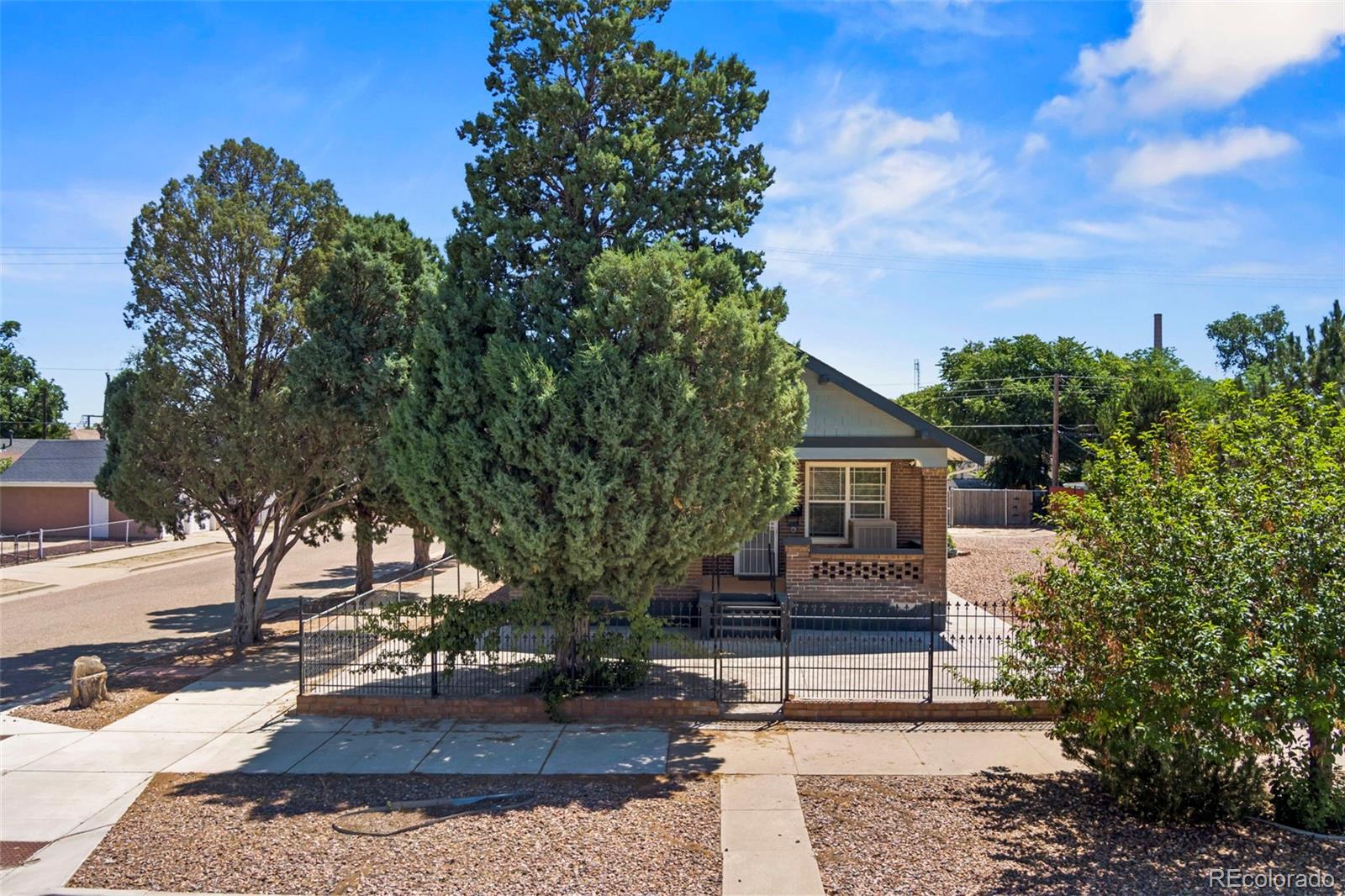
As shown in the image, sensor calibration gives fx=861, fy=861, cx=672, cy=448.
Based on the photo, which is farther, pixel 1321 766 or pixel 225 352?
pixel 225 352

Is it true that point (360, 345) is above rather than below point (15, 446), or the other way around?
above

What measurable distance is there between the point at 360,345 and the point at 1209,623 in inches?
456

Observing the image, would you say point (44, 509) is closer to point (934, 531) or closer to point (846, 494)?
point (846, 494)

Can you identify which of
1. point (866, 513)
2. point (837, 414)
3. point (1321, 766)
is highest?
point (837, 414)

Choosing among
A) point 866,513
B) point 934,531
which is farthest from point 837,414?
point 934,531

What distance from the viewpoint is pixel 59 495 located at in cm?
Answer: 3403


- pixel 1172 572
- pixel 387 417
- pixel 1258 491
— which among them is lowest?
pixel 1172 572

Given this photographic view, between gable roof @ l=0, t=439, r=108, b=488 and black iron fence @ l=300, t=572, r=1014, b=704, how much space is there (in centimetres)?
2426

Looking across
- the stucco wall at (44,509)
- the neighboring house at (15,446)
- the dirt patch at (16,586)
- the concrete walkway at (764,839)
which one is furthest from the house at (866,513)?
the neighboring house at (15,446)

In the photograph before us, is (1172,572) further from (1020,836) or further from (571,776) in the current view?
(571,776)

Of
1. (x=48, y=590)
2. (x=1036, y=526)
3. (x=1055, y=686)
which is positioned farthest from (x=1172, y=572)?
(x=1036, y=526)

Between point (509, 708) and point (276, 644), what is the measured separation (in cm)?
658

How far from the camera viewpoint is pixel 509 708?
10469mm

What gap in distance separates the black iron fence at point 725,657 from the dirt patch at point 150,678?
1.29 metres
